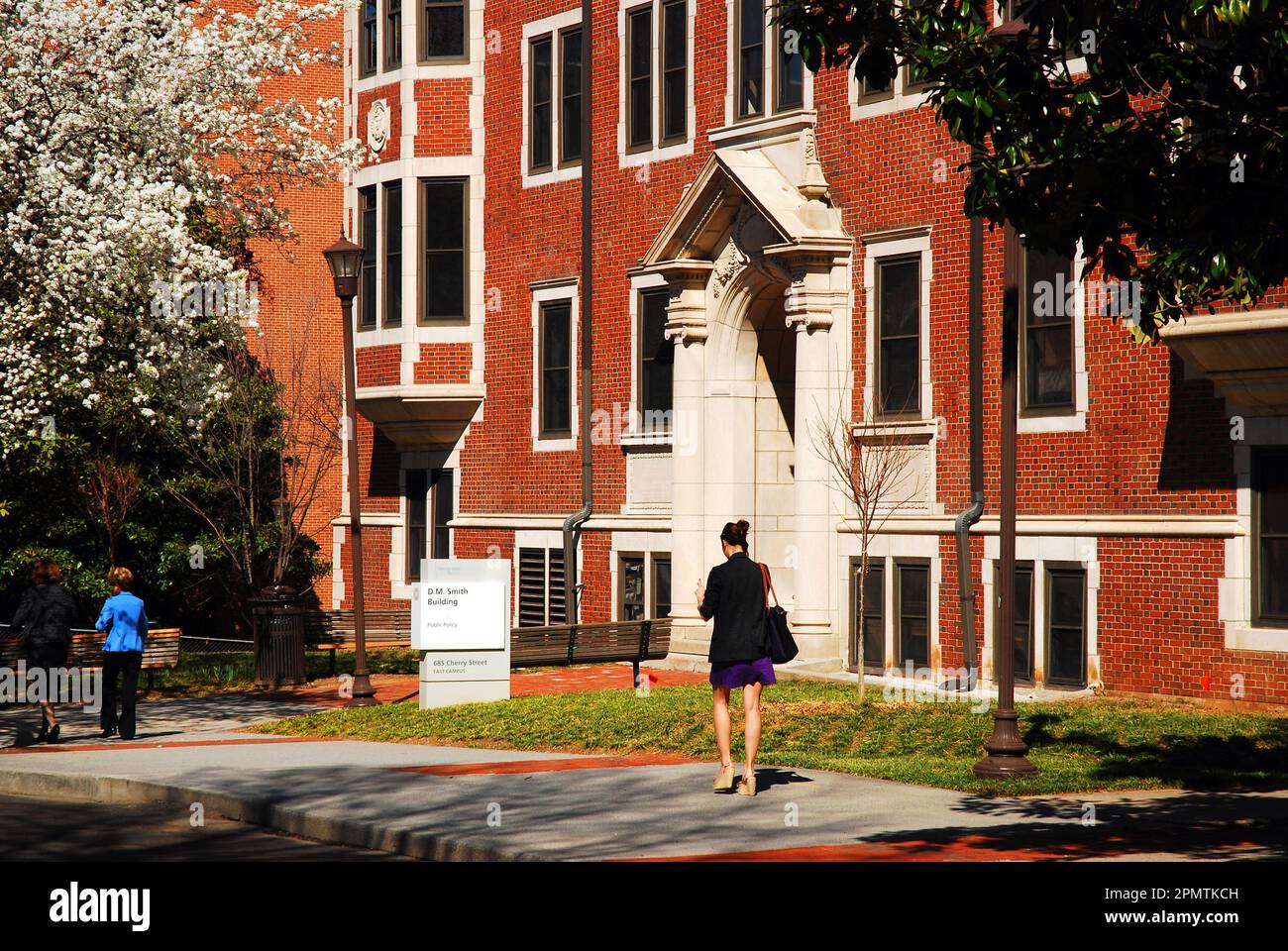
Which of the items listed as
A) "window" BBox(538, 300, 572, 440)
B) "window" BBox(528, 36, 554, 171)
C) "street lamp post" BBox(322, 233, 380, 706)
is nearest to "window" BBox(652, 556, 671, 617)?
"window" BBox(538, 300, 572, 440)

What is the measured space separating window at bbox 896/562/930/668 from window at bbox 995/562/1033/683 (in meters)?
1.37

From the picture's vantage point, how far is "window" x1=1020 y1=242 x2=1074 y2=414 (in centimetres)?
1942

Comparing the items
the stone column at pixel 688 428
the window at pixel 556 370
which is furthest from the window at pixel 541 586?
the stone column at pixel 688 428

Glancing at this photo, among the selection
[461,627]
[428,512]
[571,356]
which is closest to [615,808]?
[461,627]

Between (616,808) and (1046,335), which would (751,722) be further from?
(1046,335)

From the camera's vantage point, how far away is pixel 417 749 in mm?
16375

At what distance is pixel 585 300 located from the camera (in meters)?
26.2

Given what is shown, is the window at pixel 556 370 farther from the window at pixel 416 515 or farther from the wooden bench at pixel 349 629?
the wooden bench at pixel 349 629

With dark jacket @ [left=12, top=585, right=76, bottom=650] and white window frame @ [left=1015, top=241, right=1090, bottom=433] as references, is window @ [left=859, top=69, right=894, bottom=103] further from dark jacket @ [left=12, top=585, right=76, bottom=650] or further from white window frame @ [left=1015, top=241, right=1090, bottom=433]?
dark jacket @ [left=12, top=585, right=76, bottom=650]

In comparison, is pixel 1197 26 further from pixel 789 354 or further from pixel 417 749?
pixel 789 354

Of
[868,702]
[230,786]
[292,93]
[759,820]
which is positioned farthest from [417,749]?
[292,93]

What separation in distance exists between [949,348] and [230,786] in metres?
10.6

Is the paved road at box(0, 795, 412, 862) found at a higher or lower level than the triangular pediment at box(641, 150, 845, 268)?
lower

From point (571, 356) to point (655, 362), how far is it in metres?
1.90
